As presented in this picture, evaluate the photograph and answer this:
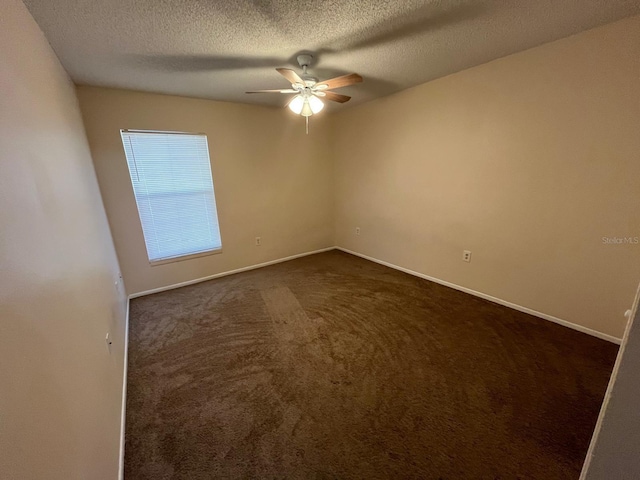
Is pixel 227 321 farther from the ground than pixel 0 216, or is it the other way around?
pixel 0 216

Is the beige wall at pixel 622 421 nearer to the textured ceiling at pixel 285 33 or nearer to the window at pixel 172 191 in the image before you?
the textured ceiling at pixel 285 33

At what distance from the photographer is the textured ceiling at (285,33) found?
1.50 metres

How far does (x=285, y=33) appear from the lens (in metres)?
1.75

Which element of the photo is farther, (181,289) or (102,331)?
(181,289)

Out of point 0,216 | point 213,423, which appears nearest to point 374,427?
point 213,423

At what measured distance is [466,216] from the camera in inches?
111

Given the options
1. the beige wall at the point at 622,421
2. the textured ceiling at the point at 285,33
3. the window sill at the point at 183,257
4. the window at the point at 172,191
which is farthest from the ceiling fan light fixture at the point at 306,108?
the beige wall at the point at 622,421

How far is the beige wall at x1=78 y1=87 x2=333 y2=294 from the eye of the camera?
2.75 metres

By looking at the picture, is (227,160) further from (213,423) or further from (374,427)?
(374,427)

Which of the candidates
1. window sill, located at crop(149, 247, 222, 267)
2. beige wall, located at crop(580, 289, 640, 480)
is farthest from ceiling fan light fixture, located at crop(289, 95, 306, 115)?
beige wall, located at crop(580, 289, 640, 480)

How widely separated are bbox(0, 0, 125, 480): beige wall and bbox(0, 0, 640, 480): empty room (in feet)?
0.04

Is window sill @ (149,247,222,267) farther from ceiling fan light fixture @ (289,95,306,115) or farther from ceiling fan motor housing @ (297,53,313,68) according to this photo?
ceiling fan motor housing @ (297,53,313,68)

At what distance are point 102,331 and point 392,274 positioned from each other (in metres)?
3.08

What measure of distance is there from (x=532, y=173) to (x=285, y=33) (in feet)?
7.65
